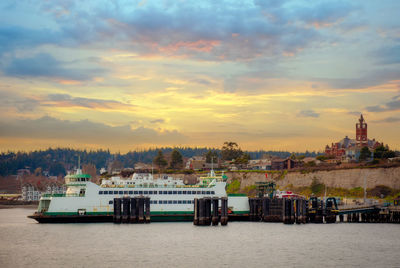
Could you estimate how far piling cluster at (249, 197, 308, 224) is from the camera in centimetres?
6825

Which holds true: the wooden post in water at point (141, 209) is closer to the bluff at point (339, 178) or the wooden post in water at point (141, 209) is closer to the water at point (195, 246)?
the water at point (195, 246)

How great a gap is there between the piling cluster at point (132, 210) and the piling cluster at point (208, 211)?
5939 millimetres

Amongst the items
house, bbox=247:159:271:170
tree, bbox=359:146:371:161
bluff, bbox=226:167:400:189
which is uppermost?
tree, bbox=359:146:371:161

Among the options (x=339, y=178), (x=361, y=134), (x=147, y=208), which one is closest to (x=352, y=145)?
(x=361, y=134)

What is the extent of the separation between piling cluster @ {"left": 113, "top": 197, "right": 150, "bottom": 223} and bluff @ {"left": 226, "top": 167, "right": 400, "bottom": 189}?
59659 millimetres

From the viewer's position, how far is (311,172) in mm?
123812

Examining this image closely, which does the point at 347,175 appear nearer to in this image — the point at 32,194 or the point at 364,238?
the point at 364,238

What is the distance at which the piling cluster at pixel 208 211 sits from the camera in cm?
6450

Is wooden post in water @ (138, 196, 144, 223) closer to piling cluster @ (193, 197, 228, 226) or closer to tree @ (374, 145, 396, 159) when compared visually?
piling cluster @ (193, 197, 228, 226)

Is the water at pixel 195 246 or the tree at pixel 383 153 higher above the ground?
the tree at pixel 383 153

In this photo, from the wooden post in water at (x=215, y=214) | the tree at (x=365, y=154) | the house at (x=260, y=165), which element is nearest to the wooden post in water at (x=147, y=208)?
the wooden post in water at (x=215, y=214)

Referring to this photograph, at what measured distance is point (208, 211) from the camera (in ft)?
215

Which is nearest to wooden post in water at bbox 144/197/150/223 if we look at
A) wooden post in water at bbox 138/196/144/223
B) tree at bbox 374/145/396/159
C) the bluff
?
wooden post in water at bbox 138/196/144/223

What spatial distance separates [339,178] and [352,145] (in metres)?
53.1
